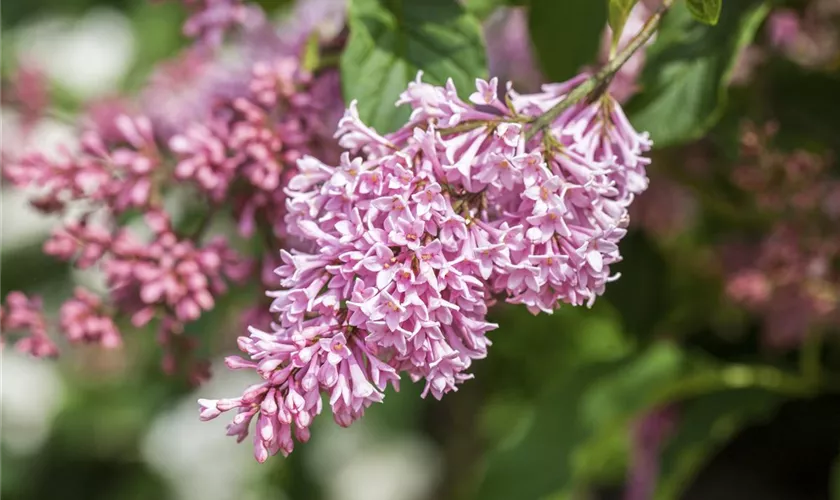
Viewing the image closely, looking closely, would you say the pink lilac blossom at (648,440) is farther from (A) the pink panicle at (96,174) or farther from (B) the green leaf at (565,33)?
(A) the pink panicle at (96,174)

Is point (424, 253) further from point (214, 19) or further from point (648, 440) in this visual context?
point (648, 440)

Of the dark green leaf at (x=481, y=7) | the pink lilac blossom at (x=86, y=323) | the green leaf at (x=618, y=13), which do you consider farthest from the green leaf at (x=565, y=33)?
the pink lilac blossom at (x=86, y=323)

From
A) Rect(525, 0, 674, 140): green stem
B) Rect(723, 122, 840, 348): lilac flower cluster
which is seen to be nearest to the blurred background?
Rect(723, 122, 840, 348): lilac flower cluster

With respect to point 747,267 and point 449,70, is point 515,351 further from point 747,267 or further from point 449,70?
point 449,70

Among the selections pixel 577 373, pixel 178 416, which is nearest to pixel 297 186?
pixel 577 373

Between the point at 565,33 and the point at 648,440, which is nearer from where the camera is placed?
the point at 565,33

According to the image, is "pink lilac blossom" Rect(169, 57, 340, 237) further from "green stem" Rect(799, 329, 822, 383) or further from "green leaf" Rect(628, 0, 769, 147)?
"green stem" Rect(799, 329, 822, 383)

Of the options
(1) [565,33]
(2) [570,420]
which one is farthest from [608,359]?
(1) [565,33]
